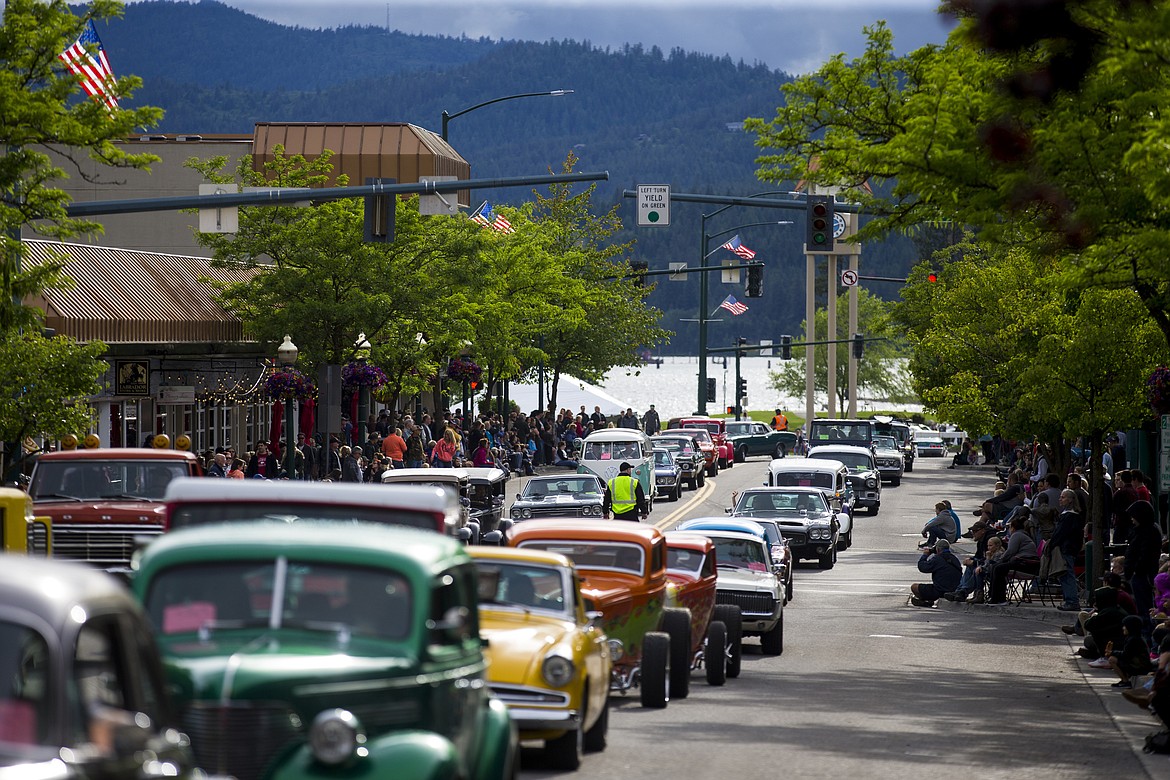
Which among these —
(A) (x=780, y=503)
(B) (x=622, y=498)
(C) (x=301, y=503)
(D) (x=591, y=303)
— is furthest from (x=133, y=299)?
(C) (x=301, y=503)

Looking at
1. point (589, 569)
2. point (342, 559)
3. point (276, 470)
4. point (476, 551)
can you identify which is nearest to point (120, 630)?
point (342, 559)

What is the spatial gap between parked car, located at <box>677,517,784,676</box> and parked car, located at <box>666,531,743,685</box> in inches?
52.9

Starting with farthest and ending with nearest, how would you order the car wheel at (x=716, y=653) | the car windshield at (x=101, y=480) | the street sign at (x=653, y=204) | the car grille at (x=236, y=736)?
1. the street sign at (x=653, y=204)
2. the car windshield at (x=101, y=480)
3. the car wheel at (x=716, y=653)
4. the car grille at (x=236, y=736)

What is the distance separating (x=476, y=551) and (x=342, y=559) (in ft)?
15.2

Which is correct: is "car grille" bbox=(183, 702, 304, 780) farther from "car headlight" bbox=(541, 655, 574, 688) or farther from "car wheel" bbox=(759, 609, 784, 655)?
"car wheel" bbox=(759, 609, 784, 655)

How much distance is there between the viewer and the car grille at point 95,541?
19.1m

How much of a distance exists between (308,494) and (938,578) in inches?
758

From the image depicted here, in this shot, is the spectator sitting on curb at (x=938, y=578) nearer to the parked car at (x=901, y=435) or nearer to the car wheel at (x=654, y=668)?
the car wheel at (x=654, y=668)

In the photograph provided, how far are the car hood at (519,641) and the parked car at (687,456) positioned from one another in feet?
129

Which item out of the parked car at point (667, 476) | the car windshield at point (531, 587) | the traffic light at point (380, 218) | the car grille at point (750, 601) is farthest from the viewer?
the parked car at point (667, 476)

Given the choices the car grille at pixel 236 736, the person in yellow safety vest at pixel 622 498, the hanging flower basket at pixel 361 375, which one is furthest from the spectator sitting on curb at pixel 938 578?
the car grille at pixel 236 736

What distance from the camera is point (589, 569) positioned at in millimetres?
15625

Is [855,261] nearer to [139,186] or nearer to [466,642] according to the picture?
[139,186]

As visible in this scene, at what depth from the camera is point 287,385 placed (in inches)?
1465
